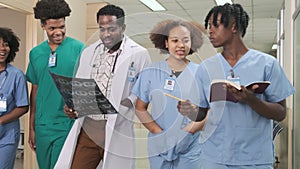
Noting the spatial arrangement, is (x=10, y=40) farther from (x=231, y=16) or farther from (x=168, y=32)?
(x=231, y=16)

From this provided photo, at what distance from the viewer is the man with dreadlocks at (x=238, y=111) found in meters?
1.62

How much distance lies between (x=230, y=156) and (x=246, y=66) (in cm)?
41

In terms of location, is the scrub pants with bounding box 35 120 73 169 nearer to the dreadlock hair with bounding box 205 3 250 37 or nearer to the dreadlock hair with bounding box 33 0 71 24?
the dreadlock hair with bounding box 33 0 71 24

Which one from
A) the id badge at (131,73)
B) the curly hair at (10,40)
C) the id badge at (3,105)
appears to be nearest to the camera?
the id badge at (131,73)

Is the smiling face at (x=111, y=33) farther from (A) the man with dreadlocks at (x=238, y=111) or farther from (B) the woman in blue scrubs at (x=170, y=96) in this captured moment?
(A) the man with dreadlocks at (x=238, y=111)

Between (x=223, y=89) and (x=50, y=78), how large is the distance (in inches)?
46.4

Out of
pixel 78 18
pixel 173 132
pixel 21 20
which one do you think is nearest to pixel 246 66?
pixel 173 132

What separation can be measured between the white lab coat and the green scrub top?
333 mm

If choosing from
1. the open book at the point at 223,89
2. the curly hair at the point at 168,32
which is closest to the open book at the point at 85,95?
the curly hair at the point at 168,32

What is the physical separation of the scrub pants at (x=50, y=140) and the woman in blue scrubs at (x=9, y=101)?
0.21 m

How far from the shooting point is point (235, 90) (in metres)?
1.52

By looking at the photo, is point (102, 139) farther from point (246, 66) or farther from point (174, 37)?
point (246, 66)

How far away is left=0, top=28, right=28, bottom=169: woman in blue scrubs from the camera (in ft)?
7.84

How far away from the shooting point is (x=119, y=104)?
1784 mm
